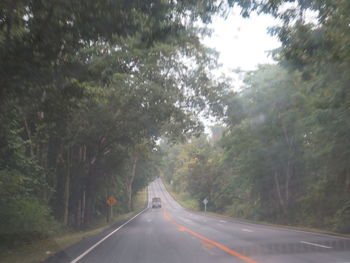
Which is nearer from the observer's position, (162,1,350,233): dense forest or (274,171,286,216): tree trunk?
(162,1,350,233): dense forest

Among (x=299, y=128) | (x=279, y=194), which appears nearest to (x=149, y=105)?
(x=299, y=128)

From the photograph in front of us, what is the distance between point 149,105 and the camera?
70.5ft

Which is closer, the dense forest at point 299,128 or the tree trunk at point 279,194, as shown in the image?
the dense forest at point 299,128

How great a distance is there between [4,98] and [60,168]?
55.9 ft

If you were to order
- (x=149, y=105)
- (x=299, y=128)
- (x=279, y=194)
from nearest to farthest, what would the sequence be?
(x=149, y=105) → (x=299, y=128) → (x=279, y=194)

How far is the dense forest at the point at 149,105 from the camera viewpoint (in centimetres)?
955

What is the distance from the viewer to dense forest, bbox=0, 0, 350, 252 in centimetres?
955

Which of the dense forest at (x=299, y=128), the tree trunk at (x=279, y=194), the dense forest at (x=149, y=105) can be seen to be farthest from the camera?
the tree trunk at (x=279, y=194)

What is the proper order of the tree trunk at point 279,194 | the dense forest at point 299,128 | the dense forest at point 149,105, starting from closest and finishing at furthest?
the dense forest at point 149,105 → the dense forest at point 299,128 → the tree trunk at point 279,194

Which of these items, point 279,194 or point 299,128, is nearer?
point 299,128

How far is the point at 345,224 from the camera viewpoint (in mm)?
20734

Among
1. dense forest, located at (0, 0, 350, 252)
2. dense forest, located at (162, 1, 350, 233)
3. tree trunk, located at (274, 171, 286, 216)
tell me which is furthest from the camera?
tree trunk, located at (274, 171, 286, 216)

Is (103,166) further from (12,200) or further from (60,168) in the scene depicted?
(12,200)

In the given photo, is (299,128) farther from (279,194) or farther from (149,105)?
(149,105)
